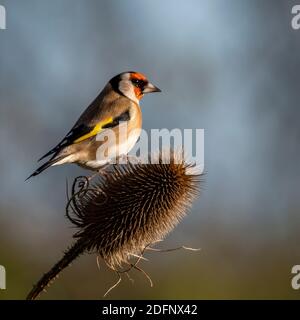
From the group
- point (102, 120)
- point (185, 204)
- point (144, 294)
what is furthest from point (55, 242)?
point (185, 204)

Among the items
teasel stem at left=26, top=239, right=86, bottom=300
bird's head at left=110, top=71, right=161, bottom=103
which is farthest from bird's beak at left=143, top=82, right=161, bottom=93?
teasel stem at left=26, top=239, right=86, bottom=300

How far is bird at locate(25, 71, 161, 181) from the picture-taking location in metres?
6.62

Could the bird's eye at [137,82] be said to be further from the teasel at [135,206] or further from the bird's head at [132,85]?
the teasel at [135,206]

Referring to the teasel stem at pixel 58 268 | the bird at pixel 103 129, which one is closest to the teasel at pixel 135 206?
the teasel stem at pixel 58 268

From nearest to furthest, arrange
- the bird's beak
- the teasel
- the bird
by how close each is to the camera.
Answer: the teasel < the bird < the bird's beak

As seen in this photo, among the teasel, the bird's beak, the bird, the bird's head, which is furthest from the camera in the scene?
the bird's beak

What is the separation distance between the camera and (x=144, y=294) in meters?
8.16

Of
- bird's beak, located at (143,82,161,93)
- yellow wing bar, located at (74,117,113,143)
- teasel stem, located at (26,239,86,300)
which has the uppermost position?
bird's beak, located at (143,82,161,93)

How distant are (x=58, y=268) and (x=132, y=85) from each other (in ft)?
8.27

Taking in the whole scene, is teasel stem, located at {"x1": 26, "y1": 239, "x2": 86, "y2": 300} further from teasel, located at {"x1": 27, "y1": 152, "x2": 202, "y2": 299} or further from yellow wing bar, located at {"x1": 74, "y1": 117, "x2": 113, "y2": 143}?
yellow wing bar, located at {"x1": 74, "y1": 117, "x2": 113, "y2": 143}

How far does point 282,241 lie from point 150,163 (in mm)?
3965

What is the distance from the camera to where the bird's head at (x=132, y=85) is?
7.21 meters

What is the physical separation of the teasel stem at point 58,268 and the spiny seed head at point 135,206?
24cm

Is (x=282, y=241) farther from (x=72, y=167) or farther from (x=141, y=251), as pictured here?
(x=141, y=251)
